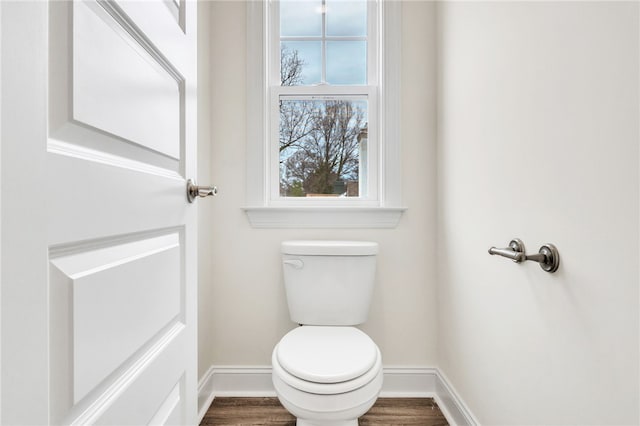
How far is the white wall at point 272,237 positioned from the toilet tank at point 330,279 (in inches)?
6.4

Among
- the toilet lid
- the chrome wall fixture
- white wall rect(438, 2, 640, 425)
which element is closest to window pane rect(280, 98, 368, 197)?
white wall rect(438, 2, 640, 425)

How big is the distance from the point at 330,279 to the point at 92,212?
1.16m

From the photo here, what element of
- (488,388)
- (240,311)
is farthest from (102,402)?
(240,311)

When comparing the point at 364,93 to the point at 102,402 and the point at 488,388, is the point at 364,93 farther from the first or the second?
the point at 102,402

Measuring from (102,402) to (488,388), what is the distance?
1.14 m

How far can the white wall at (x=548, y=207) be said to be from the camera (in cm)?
66

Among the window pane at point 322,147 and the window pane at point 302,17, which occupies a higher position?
the window pane at point 302,17

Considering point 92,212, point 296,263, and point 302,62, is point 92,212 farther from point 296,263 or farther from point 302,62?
point 302,62

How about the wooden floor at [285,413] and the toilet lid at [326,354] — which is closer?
the toilet lid at [326,354]

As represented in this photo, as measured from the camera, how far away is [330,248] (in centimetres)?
151

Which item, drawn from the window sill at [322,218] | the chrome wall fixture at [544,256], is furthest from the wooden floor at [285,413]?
the chrome wall fixture at [544,256]

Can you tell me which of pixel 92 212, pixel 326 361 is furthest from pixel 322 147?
pixel 92 212

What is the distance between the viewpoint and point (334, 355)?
3.84ft

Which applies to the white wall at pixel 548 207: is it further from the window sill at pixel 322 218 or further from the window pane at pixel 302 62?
the window pane at pixel 302 62
